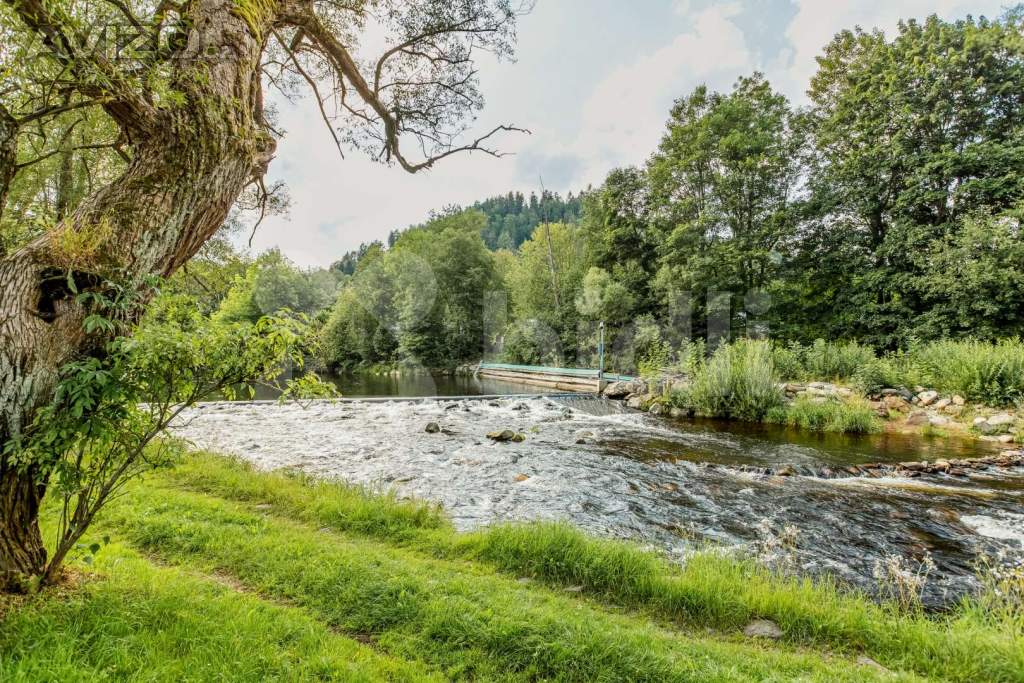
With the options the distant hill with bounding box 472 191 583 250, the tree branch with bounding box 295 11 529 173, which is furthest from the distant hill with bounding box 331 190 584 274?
the tree branch with bounding box 295 11 529 173

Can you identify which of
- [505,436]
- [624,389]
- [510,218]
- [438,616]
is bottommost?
[505,436]

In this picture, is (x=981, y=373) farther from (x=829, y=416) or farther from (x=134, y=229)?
A: (x=134, y=229)

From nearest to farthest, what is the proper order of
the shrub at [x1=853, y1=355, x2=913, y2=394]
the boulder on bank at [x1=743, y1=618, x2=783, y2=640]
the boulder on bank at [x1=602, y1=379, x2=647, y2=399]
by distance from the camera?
1. the boulder on bank at [x1=743, y1=618, x2=783, y2=640]
2. the shrub at [x1=853, y1=355, x2=913, y2=394]
3. the boulder on bank at [x1=602, y1=379, x2=647, y2=399]

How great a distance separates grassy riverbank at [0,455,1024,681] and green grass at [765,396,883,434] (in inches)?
343

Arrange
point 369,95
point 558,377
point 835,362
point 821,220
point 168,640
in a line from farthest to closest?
point 558,377, point 821,220, point 835,362, point 369,95, point 168,640

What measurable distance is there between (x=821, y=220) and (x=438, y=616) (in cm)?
2526

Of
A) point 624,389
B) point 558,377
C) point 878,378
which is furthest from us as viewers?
point 558,377

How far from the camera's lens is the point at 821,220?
21.3 metres

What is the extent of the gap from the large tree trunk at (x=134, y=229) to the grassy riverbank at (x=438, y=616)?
709 mm

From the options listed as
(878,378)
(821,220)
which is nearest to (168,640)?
(878,378)

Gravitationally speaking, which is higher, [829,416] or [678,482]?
[829,416]

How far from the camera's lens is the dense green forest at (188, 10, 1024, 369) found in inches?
628

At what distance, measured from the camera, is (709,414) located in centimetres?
1350

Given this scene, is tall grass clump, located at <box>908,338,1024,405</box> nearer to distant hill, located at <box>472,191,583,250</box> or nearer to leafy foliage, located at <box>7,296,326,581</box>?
leafy foliage, located at <box>7,296,326,581</box>
